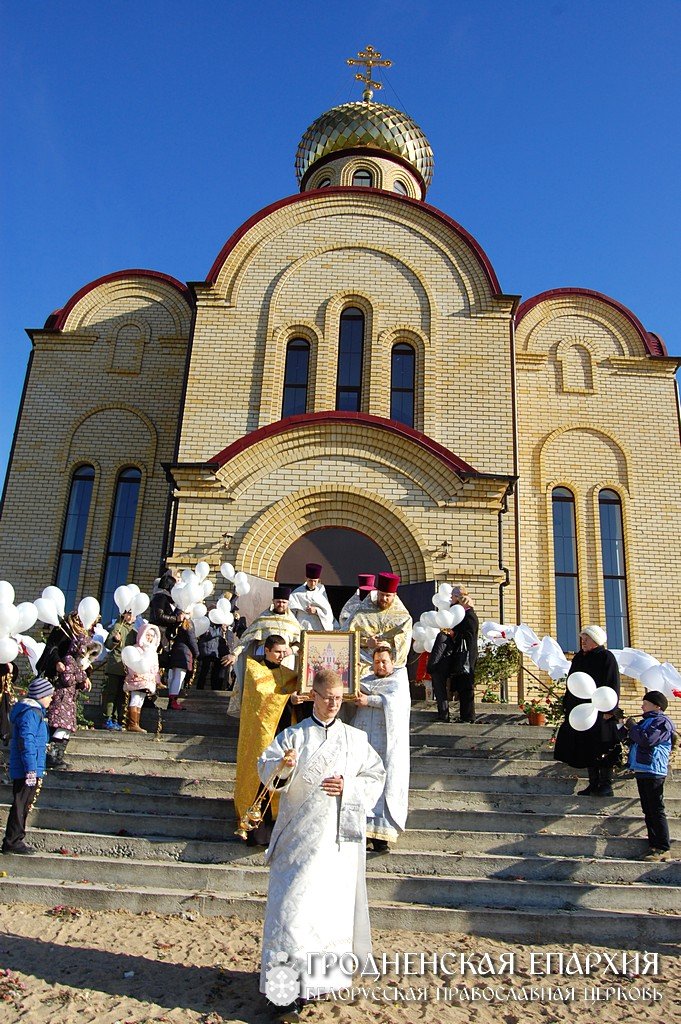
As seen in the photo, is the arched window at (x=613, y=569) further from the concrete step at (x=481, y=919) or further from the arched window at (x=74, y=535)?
the arched window at (x=74, y=535)

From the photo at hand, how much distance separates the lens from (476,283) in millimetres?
14586

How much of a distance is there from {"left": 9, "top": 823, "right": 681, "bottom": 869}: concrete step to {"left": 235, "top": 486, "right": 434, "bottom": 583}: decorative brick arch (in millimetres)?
5917

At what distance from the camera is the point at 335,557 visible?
12625 millimetres

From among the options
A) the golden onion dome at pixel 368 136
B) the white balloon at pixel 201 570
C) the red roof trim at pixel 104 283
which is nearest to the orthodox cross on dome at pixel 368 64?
the golden onion dome at pixel 368 136

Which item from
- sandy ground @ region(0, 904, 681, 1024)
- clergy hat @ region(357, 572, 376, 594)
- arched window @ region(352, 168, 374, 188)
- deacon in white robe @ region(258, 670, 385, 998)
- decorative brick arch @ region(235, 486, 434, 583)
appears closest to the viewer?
deacon in white robe @ region(258, 670, 385, 998)

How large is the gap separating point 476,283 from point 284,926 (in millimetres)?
12548

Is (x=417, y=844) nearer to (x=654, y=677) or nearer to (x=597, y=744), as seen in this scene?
(x=597, y=744)

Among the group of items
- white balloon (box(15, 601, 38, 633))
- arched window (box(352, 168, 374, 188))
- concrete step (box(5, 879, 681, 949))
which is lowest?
concrete step (box(5, 879, 681, 949))

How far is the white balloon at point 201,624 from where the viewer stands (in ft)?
33.2

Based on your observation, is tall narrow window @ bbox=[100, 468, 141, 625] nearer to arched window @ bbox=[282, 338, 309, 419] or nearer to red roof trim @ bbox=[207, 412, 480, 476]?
red roof trim @ bbox=[207, 412, 480, 476]

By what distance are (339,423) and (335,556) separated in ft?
6.78

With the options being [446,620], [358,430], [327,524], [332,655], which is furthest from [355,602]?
[358,430]

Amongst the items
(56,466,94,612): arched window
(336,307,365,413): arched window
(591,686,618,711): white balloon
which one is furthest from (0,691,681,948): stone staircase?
(336,307,365,413): arched window

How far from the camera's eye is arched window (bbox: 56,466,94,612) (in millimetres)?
14461
